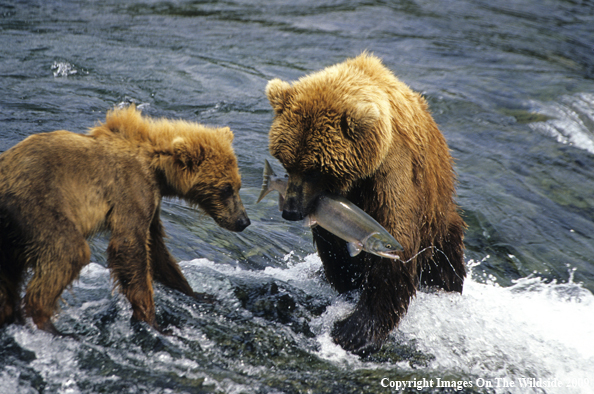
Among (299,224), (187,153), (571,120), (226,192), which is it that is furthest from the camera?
(571,120)

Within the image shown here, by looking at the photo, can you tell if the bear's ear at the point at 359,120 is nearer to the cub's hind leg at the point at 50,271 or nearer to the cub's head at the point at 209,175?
the cub's head at the point at 209,175

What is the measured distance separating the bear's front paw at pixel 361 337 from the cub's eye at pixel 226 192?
1359 mm

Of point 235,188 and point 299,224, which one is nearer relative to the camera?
point 235,188

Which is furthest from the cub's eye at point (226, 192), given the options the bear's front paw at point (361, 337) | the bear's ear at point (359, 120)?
the bear's front paw at point (361, 337)

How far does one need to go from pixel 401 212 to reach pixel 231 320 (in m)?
1.53

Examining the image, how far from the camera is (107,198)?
4117 millimetres

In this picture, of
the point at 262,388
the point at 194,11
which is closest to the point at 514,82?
the point at 194,11

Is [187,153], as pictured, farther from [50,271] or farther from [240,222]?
[50,271]

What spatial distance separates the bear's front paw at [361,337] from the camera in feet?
15.4

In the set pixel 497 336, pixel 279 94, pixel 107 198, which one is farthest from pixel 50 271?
pixel 497 336

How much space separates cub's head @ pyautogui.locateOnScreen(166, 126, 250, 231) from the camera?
4375 mm

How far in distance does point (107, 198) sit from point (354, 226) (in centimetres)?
168

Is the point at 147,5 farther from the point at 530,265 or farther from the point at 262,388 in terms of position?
the point at 262,388

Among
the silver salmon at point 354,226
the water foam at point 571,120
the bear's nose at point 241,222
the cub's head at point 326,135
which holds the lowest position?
the water foam at point 571,120
